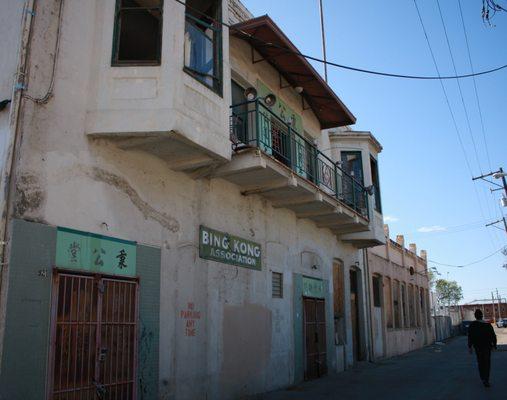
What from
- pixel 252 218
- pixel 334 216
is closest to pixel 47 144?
pixel 252 218

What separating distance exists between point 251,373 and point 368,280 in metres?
10.3

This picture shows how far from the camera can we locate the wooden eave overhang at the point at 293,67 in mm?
11680

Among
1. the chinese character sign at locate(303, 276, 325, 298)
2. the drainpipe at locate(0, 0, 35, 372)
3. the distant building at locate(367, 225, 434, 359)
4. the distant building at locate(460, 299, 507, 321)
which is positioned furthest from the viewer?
the distant building at locate(460, 299, 507, 321)

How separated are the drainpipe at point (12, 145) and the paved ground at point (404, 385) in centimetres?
647

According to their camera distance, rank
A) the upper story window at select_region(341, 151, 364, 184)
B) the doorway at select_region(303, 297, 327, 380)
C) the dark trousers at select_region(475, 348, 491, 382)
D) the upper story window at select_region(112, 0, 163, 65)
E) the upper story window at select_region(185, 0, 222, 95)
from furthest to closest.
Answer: the upper story window at select_region(341, 151, 364, 184), the doorway at select_region(303, 297, 327, 380), the dark trousers at select_region(475, 348, 491, 382), the upper story window at select_region(185, 0, 222, 95), the upper story window at select_region(112, 0, 163, 65)

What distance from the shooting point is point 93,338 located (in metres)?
7.47

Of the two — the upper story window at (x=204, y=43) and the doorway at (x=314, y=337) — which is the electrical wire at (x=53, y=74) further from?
the doorway at (x=314, y=337)

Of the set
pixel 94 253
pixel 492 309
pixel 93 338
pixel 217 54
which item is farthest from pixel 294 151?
pixel 492 309

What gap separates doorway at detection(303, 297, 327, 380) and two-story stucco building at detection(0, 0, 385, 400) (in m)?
0.69

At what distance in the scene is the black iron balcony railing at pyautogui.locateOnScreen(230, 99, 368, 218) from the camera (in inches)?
476

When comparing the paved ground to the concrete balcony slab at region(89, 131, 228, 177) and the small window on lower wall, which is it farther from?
the concrete balcony slab at region(89, 131, 228, 177)

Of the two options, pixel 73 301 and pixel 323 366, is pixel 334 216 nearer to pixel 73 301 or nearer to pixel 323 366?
pixel 323 366

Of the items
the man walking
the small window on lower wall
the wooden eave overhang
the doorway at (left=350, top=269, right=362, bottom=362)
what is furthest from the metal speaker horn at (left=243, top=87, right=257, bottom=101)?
the doorway at (left=350, top=269, right=362, bottom=362)

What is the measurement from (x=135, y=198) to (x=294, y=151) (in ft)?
23.0
